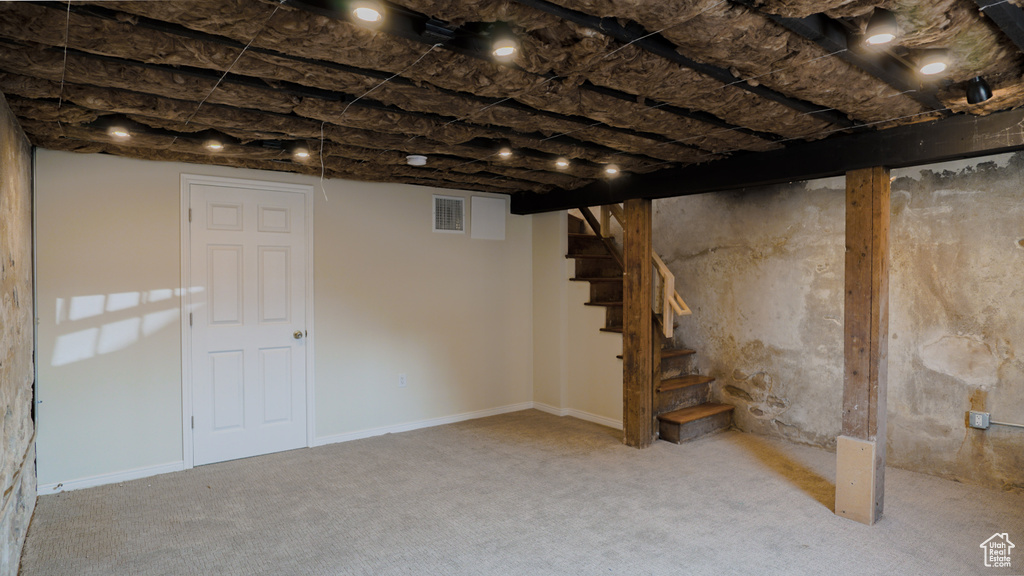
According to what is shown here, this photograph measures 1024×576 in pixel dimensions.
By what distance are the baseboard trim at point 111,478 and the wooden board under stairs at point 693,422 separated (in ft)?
12.1

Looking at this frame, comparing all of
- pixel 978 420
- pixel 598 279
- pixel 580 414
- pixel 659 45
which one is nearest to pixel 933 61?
pixel 659 45

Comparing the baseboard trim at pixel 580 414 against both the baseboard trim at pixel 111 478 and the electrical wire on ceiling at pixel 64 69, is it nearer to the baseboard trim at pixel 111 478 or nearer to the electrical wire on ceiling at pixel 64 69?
the baseboard trim at pixel 111 478

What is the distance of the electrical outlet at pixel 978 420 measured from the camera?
11.6 ft

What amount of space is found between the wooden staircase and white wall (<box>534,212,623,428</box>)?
5.1 inches

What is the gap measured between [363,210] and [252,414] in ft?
6.08

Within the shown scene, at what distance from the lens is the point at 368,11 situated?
1.73 m

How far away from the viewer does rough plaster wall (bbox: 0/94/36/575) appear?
243cm

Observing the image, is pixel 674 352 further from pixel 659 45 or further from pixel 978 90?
pixel 659 45

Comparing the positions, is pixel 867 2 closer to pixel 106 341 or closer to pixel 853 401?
pixel 853 401

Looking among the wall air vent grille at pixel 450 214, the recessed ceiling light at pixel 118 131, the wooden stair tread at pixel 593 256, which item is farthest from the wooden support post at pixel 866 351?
the recessed ceiling light at pixel 118 131

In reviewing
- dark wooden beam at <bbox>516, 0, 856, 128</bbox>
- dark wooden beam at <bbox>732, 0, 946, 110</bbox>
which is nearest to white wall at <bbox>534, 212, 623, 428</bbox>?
dark wooden beam at <bbox>516, 0, 856, 128</bbox>

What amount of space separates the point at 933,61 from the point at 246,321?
172 inches

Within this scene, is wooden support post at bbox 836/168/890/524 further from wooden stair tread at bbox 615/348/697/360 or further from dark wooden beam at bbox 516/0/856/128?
wooden stair tread at bbox 615/348/697/360

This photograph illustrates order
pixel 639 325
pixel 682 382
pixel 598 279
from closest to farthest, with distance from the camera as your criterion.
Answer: pixel 639 325, pixel 682 382, pixel 598 279
